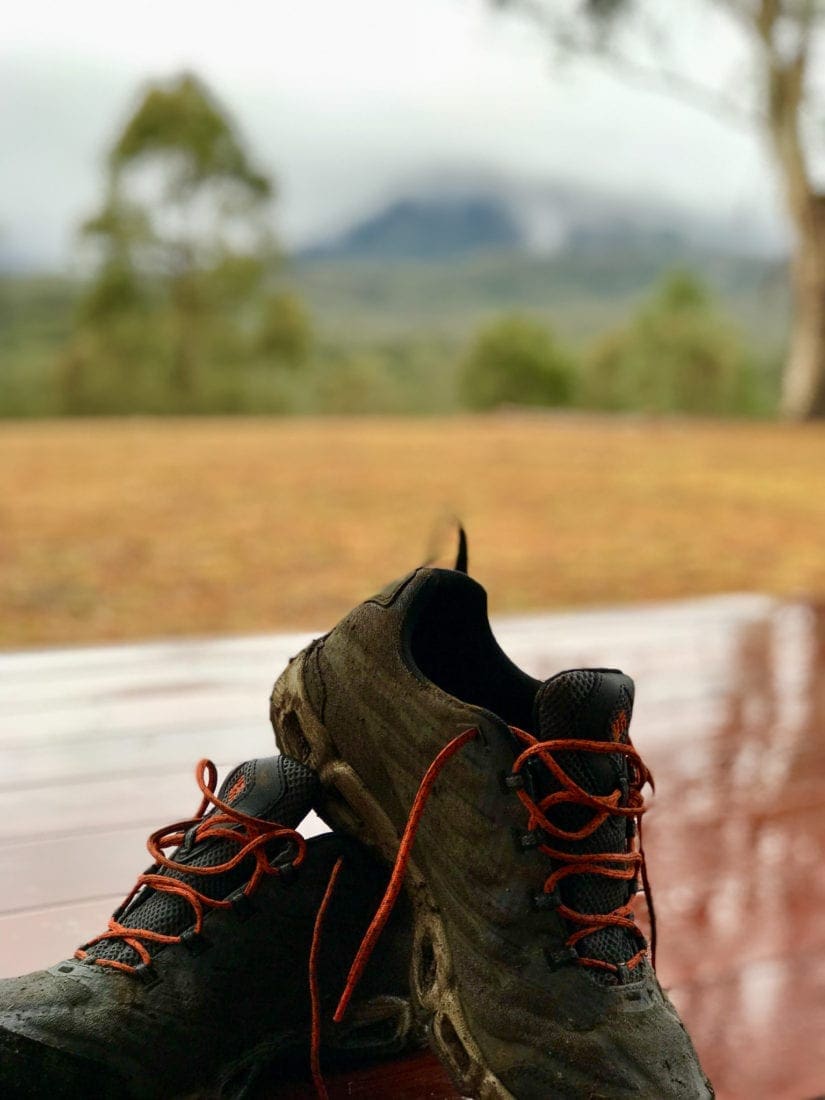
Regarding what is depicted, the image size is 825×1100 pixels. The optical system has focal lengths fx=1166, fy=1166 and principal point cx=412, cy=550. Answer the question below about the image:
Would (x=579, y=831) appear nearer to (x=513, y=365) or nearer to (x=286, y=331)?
(x=286, y=331)

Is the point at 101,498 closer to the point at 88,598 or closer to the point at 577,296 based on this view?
the point at 88,598


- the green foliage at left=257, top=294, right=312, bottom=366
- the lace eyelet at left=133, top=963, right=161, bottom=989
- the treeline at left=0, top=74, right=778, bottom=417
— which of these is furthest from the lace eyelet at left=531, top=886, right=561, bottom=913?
the green foliage at left=257, top=294, right=312, bottom=366

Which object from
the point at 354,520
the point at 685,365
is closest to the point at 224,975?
the point at 354,520

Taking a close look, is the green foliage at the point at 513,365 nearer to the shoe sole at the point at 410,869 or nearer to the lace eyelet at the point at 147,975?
the shoe sole at the point at 410,869

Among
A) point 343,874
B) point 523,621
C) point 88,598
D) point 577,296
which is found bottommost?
point 88,598

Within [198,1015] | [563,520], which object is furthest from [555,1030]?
[563,520]

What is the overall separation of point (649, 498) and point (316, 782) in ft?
15.3

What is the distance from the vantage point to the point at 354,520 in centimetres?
481

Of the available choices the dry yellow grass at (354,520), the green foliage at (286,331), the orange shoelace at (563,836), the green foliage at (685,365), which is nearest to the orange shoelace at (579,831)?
the orange shoelace at (563,836)

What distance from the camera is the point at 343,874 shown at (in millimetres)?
783

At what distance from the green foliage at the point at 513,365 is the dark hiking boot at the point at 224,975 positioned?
2635cm

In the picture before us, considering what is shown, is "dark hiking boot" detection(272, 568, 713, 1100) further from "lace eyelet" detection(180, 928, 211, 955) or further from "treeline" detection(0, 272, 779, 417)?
"treeline" detection(0, 272, 779, 417)

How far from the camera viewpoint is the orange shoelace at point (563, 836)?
0.70 meters

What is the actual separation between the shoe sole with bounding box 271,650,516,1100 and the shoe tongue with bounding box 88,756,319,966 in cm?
2
